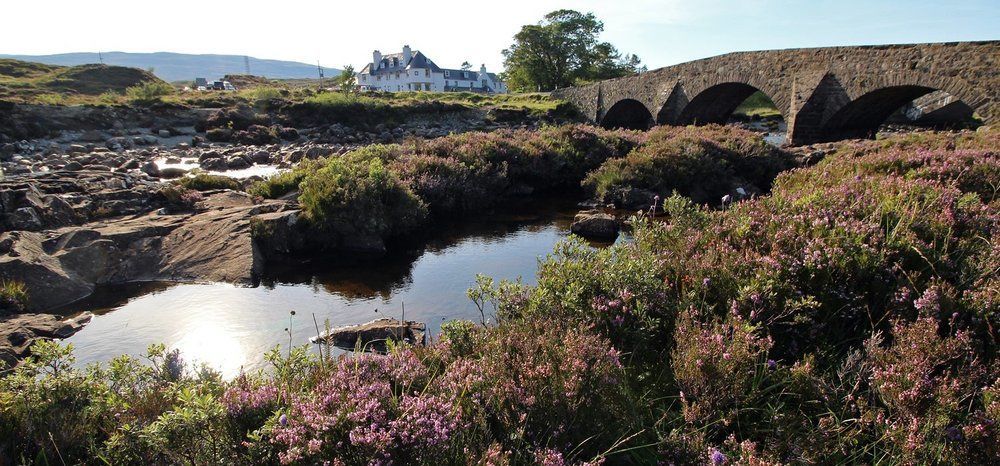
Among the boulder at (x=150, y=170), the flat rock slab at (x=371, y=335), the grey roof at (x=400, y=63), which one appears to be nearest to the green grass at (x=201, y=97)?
the boulder at (x=150, y=170)

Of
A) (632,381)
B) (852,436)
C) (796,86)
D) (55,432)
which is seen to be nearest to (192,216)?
(55,432)

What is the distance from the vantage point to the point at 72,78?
67.0 metres

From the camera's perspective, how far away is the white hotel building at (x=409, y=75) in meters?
108

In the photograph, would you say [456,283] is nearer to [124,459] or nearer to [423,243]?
[423,243]

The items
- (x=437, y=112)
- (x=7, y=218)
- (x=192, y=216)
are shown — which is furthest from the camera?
(x=437, y=112)

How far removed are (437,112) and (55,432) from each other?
47.9 m

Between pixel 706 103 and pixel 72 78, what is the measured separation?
7726cm

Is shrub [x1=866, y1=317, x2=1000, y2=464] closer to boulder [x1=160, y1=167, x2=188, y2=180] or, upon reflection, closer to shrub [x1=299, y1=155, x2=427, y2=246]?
shrub [x1=299, y1=155, x2=427, y2=246]

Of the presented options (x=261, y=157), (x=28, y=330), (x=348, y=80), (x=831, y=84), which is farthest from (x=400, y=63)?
(x=28, y=330)

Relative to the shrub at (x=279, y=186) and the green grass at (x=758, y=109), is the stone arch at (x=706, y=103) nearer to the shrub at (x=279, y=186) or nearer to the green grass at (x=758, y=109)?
the green grass at (x=758, y=109)

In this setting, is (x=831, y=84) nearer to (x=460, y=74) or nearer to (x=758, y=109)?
(x=758, y=109)

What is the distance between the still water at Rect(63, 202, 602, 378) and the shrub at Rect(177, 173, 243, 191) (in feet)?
21.0

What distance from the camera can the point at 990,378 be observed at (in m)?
3.55

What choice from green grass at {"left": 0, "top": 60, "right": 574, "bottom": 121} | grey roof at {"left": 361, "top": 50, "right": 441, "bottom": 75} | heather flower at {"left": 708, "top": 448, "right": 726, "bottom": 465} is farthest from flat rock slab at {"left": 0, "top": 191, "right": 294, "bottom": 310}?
grey roof at {"left": 361, "top": 50, "right": 441, "bottom": 75}
